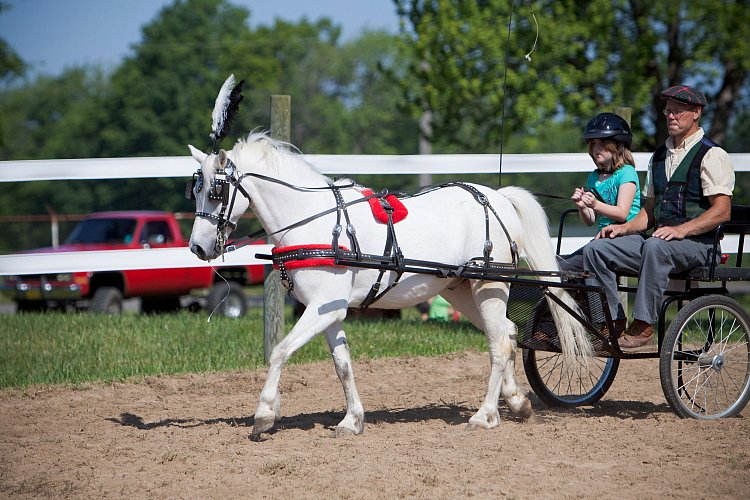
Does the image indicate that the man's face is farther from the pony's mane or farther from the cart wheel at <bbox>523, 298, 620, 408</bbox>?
the pony's mane

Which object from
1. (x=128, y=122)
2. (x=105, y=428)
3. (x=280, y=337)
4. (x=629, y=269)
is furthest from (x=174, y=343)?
(x=128, y=122)

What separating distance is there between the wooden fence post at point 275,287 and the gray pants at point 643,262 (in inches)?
124

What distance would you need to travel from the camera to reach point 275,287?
8.23m

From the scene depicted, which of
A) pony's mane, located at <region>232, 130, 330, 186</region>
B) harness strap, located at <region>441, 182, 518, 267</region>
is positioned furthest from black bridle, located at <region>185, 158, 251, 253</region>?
harness strap, located at <region>441, 182, 518, 267</region>

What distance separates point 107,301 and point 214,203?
10.3 meters

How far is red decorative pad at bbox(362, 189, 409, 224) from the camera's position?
19.0 ft

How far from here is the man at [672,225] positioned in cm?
598

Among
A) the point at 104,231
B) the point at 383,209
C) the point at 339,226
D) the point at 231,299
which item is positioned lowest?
the point at 231,299

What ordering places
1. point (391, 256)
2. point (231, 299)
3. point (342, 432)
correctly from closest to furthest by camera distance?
point (391, 256)
point (342, 432)
point (231, 299)

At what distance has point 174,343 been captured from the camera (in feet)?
30.1

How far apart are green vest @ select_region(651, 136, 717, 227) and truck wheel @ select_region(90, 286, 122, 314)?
35.7ft

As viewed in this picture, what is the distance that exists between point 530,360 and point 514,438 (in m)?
1.18

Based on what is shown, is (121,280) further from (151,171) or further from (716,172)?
(716,172)

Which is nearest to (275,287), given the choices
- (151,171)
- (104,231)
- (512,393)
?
(151,171)
